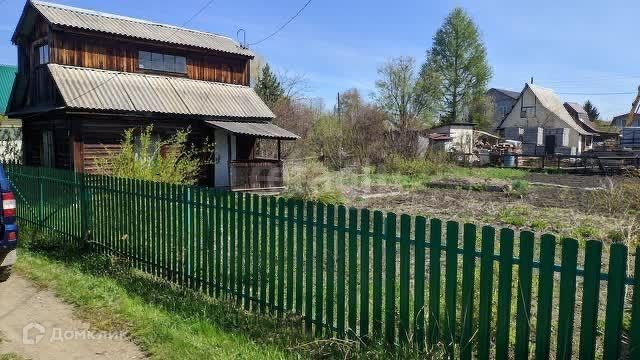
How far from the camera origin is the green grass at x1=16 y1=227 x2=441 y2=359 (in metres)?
4.21

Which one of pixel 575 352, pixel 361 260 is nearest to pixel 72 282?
pixel 361 260

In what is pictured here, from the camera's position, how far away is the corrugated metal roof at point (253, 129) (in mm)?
18203

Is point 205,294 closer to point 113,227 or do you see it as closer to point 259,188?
point 113,227

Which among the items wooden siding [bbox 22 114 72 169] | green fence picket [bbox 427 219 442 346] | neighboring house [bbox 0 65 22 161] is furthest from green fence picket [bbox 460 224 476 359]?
neighboring house [bbox 0 65 22 161]

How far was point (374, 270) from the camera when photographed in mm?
4242

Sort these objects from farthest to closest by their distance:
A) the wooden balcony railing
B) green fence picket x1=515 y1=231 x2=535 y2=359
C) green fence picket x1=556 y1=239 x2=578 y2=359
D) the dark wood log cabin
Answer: the wooden balcony railing → the dark wood log cabin → green fence picket x1=515 y1=231 x2=535 y2=359 → green fence picket x1=556 y1=239 x2=578 y2=359

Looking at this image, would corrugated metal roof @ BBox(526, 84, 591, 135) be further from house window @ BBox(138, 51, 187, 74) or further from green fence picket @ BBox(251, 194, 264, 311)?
green fence picket @ BBox(251, 194, 264, 311)

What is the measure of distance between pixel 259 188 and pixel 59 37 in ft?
28.1

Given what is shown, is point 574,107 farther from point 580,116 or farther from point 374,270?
point 374,270

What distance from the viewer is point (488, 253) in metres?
3.60

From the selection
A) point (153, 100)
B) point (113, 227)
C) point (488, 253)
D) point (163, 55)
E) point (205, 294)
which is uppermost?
point (163, 55)

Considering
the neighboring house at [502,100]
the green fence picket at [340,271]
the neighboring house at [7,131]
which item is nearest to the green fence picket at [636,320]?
the green fence picket at [340,271]

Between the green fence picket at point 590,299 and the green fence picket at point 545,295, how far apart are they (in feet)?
0.66

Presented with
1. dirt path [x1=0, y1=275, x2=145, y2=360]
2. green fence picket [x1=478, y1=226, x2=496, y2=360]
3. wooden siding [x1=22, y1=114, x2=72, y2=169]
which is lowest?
dirt path [x1=0, y1=275, x2=145, y2=360]
